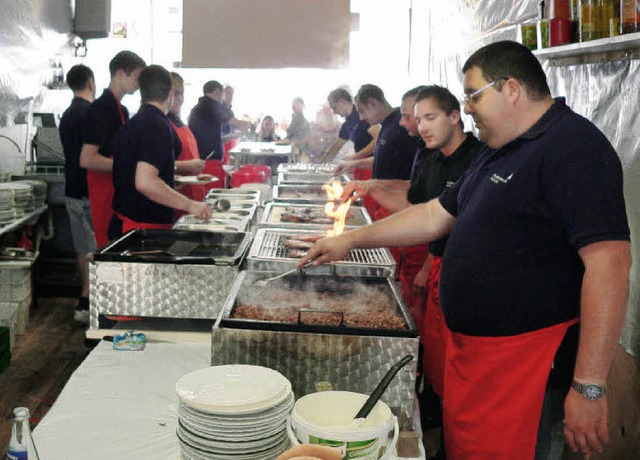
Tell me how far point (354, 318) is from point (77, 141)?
11.7 feet

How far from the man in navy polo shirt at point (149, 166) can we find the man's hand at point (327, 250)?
118 centimetres

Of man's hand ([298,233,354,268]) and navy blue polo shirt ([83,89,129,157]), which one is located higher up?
navy blue polo shirt ([83,89,129,157])

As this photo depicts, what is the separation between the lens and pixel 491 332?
74.9 inches

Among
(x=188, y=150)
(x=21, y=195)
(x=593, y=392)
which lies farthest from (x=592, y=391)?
(x=188, y=150)

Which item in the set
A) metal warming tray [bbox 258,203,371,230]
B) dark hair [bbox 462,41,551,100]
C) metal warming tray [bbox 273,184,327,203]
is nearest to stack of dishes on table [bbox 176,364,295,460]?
dark hair [bbox 462,41,551,100]

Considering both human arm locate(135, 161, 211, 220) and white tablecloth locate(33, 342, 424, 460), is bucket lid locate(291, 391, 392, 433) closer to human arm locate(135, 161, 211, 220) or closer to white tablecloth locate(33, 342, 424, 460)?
white tablecloth locate(33, 342, 424, 460)

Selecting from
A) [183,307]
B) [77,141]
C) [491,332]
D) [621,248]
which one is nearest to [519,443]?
[491,332]

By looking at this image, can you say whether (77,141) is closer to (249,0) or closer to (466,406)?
(249,0)

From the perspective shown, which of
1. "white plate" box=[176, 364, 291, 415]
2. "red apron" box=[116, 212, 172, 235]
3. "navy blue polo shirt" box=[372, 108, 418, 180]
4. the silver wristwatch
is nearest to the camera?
"white plate" box=[176, 364, 291, 415]

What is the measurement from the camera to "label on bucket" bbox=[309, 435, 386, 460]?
1.28 meters

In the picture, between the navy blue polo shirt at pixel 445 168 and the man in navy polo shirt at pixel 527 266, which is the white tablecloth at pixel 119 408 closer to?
the man in navy polo shirt at pixel 527 266

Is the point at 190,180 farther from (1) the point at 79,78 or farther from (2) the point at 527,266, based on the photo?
(2) the point at 527,266

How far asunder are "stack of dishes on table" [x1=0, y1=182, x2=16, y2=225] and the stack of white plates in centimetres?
8

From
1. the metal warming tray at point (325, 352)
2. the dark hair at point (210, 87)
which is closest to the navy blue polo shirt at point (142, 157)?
the metal warming tray at point (325, 352)
